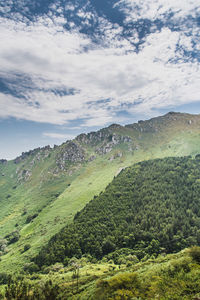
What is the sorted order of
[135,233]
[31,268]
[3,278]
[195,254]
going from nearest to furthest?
1. [195,254]
2. [3,278]
3. [31,268]
4. [135,233]

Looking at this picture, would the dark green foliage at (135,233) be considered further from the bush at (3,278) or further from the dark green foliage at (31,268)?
the bush at (3,278)

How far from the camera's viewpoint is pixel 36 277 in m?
113

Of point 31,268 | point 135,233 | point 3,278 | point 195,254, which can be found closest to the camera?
point 195,254

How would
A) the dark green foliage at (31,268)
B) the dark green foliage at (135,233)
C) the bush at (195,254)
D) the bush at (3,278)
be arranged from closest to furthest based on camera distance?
the bush at (195,254), the bush at (3,278), the dark green foliage at (31,268), the dark green foliage at (135,233)

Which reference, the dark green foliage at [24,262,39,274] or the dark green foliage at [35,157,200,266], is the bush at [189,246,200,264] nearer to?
the dark green foliage at [35,157,200,266]

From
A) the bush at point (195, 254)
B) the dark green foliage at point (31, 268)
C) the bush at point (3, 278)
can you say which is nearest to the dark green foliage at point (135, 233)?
the dark green foliage at point (31, 268)

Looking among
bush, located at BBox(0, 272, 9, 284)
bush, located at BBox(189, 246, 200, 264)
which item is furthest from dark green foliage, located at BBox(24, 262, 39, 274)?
bush, located at BBox(189, 246, 200, 264)

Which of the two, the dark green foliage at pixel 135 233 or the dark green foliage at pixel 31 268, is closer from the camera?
the dark green foliage at pixel 31 268

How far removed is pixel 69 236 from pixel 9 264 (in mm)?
64353

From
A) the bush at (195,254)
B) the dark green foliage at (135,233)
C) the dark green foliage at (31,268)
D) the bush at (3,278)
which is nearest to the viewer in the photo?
the bush at (195,254)

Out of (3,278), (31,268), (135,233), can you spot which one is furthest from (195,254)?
(3,278)

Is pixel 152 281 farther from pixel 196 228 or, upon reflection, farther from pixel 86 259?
pixel 196 228

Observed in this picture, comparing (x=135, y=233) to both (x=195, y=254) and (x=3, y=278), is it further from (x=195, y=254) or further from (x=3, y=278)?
(x=3, y=278)

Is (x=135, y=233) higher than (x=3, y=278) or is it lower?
higher
